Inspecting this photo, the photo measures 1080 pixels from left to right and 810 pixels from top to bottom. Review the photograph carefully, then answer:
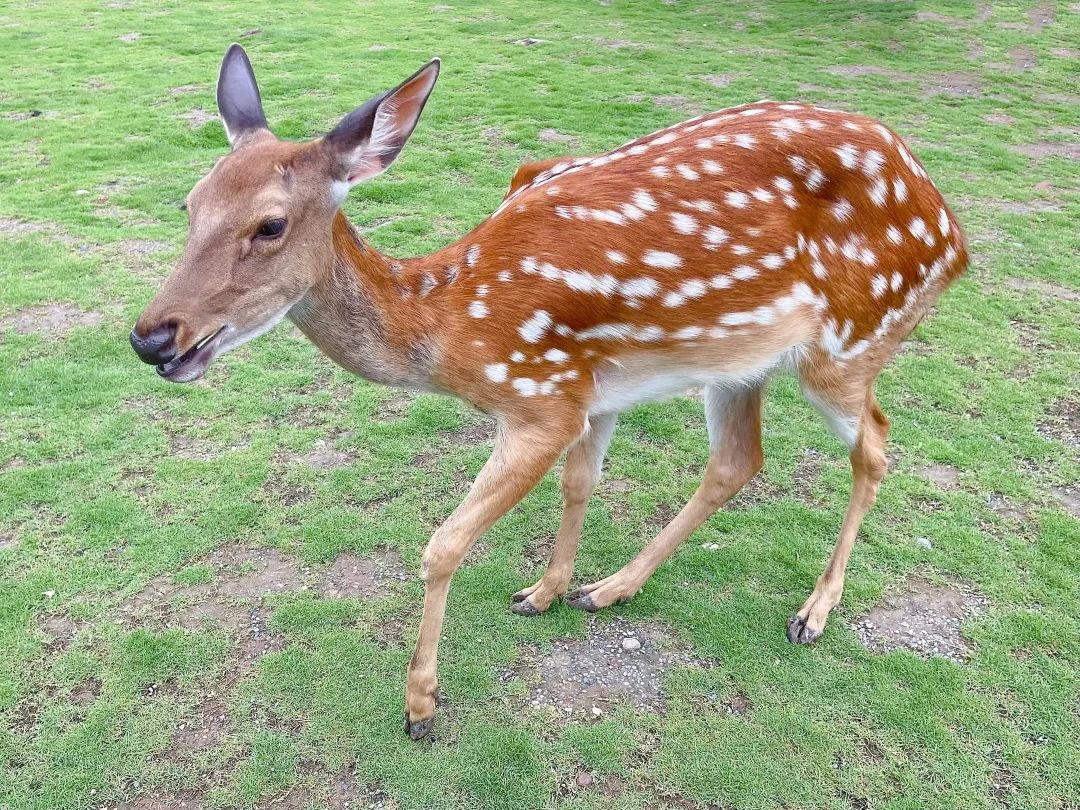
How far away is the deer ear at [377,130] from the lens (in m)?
2.26

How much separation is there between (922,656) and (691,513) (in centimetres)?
97

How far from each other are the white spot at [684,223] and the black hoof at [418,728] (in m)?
1.79

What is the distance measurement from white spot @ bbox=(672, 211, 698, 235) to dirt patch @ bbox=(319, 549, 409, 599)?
5.69ft

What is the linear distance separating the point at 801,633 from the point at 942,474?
4.50ft

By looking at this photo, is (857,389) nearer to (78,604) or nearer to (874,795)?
(874,795)

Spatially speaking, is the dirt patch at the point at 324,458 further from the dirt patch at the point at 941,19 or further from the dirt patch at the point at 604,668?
the dirt patch at the point at 941,19

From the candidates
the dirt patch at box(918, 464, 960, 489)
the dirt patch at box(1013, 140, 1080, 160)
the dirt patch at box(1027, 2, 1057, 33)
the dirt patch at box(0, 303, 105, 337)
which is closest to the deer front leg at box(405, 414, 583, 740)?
the dirt patch at box(918, 464, 960, 489)

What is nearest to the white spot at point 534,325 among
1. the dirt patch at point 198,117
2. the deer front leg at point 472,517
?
the deer front leg at point 472,517

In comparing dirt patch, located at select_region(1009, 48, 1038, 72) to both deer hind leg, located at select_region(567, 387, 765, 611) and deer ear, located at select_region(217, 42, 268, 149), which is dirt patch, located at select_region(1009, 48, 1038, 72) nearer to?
deer hind leg, located at select_region(567, 387, 765, 611)

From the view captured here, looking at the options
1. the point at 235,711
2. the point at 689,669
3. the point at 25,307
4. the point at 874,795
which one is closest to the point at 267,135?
the point at 235,711

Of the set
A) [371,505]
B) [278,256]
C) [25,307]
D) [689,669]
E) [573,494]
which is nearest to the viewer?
[278,256]

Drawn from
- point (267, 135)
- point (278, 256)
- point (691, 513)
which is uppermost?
point (267, 135)

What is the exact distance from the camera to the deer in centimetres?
244

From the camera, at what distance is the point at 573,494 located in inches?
124
